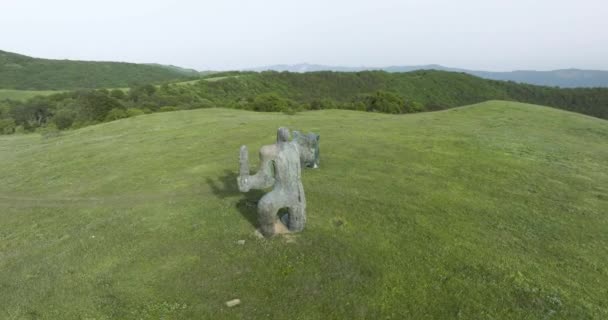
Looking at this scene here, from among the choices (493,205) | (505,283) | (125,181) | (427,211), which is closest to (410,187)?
(427,211)

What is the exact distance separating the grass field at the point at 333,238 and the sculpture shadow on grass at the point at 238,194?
137 millimetres

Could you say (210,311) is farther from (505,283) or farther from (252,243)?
(505,283)

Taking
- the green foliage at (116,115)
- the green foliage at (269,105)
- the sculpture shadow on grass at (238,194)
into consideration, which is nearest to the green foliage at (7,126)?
the green foliage at (116,115)

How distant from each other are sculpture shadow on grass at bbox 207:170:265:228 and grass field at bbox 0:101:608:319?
14cm

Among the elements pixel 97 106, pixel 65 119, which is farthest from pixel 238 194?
pixel 65 119

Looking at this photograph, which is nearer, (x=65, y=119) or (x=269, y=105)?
(x=269, y=105)

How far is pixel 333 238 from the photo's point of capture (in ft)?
45.6

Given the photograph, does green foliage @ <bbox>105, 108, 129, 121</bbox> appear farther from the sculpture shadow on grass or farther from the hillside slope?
the hillside slope

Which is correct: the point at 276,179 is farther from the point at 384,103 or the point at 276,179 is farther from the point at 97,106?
the point at 384,103

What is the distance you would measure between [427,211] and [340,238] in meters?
5.18

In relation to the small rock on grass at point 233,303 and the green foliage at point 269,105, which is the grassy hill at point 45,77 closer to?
the green foliage at point 269,105

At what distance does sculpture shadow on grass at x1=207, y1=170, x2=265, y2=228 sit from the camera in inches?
637

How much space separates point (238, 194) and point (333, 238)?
6.98 meters

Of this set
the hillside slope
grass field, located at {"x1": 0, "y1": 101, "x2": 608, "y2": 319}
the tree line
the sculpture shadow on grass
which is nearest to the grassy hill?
the tree line
